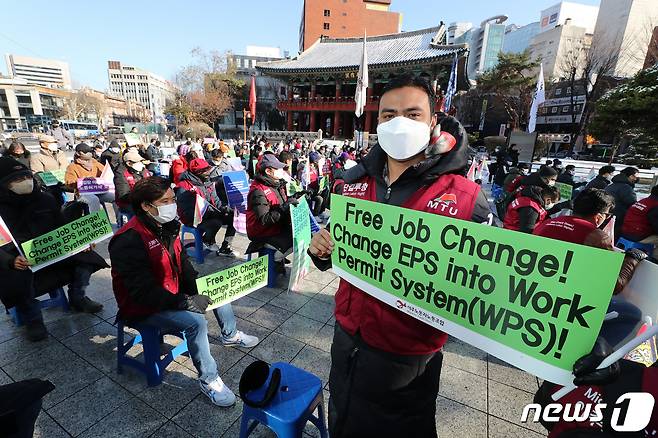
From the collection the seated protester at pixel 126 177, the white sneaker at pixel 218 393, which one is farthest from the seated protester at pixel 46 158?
the white sneaker at pixel 218 393

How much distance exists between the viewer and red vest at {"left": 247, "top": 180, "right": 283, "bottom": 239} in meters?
4.16

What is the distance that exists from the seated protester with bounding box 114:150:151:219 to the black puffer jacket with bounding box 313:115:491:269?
4857 mm

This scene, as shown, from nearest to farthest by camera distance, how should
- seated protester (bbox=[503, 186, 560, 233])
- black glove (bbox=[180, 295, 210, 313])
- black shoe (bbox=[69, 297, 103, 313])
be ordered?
black glove (bbox=[180, 295, 210, 313]) → black shoe (bbox=[69, 297, 103, 313]) → seated protester (bbox=[503, 186, 560, 233])

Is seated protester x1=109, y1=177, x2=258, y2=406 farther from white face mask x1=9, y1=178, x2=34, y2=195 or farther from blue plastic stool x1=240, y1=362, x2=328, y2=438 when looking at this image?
white face mask x1=9, y1=178, x2=34, y2=195

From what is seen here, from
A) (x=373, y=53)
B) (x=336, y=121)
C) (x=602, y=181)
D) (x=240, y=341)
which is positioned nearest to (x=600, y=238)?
(x=240, y=341)

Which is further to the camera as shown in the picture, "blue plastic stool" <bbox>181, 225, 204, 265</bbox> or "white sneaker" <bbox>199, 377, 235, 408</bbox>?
"blue plastic stool" <bbox>181, 225, 204, 265</bbox>

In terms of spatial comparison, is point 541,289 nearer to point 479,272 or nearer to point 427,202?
point 479,272

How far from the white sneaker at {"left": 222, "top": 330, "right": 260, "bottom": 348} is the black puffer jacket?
1.77 m

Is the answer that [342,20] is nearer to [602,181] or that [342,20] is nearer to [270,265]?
[602,181]

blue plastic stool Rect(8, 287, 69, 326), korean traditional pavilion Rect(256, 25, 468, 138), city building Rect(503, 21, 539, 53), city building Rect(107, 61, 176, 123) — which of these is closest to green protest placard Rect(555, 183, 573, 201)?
blue plastic stool Rect(8, 287, 69, 326)

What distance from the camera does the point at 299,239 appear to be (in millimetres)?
3840

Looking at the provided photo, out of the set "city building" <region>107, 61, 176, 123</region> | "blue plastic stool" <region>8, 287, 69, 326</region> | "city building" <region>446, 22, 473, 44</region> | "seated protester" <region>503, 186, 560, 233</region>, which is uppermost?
"city building" <region>446, 22, 473, 44</region>

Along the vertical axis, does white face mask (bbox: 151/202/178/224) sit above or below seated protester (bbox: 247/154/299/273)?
above

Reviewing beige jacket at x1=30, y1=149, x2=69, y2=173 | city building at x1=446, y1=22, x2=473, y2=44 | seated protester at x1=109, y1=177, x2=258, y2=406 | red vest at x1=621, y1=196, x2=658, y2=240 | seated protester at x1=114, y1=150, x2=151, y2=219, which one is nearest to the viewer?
seated protester at x1=109, y1=177, x2=258, y2=406
